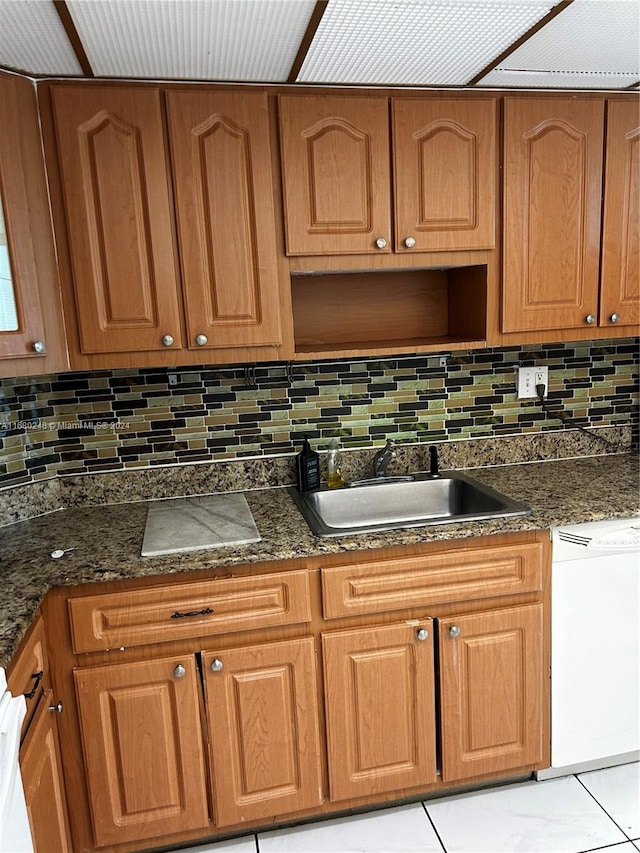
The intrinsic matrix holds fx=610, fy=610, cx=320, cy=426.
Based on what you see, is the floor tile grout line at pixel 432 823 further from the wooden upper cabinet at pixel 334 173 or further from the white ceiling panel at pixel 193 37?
the white ceiling panel at pixel 193 37

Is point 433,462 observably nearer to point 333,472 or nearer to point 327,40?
point 333,472

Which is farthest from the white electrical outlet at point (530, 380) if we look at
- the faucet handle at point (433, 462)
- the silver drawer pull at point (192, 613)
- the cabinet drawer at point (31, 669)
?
the cabinet drawer at point (31, 669)

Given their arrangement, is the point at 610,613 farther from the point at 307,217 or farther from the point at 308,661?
the point at 307,217

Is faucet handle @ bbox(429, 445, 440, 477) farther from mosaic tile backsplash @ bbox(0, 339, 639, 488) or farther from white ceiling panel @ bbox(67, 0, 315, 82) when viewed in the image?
white ceiling panel @ bbox(67, 0, 315, 82)

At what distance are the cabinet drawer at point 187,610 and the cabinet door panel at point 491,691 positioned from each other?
459 millimetres

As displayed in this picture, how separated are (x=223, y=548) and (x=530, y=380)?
4.35 ft

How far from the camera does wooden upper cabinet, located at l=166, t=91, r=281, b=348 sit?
1656 mm

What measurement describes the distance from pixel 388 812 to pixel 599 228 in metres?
1.90

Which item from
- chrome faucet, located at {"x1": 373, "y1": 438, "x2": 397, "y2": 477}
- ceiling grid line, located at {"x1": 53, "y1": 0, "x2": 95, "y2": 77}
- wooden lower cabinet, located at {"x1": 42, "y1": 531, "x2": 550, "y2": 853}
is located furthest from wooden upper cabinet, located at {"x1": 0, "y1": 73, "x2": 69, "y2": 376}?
chrome faucet, located at {"x1": 373, "y1": 438, "x2": 397, "y2": 477}

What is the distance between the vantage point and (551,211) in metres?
1.89

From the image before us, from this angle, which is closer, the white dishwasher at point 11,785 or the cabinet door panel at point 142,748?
the white dishwasher at point 11,785

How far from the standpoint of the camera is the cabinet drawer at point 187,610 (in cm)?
152

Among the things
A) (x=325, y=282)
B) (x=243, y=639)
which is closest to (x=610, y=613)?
Answer: (x=243, y=639)

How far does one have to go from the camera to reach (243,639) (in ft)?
5.28
